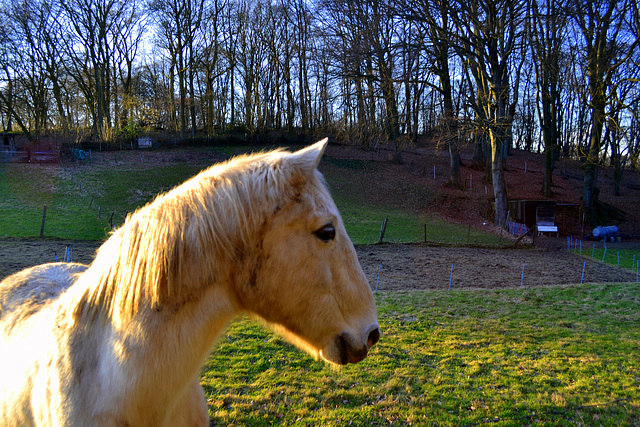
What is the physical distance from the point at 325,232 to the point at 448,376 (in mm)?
4860

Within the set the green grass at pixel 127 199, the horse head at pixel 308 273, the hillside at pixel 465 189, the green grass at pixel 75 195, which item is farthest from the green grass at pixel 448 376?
the hillside at pixel 465 189

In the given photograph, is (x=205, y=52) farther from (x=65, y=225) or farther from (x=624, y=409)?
Result: (x=624, y=409)

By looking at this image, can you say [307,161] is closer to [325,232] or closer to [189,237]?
[325,232]

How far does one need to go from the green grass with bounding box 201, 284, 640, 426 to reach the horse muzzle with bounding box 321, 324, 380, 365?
128 inches

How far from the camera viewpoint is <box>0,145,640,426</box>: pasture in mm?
4395

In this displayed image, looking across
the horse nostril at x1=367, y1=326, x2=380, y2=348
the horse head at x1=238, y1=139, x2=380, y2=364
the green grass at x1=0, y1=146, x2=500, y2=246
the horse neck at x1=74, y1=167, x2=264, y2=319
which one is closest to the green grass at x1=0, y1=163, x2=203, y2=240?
the green grass at x1=0, y1=146, x2=500, y2=246

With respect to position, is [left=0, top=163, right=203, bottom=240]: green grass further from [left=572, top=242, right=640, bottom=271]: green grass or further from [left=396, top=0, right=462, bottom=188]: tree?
[left=572, top=242, right=640, bottom=271]: green grass

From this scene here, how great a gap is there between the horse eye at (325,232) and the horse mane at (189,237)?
0.16 metres

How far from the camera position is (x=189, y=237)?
1.27 meters

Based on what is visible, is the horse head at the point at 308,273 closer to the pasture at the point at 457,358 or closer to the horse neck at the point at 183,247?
the horse neck at the point at 183,247

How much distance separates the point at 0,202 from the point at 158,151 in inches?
505

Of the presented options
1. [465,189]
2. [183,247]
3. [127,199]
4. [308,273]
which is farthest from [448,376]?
[465,189]

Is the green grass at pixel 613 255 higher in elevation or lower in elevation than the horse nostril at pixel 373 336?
lower

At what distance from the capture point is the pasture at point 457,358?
4.39 metres
